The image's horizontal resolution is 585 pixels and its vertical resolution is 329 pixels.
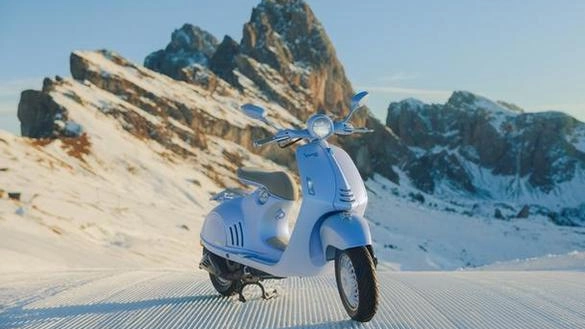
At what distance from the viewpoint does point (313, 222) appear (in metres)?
5.20

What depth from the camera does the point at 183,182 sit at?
1998 inches

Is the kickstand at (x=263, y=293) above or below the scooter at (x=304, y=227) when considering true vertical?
below

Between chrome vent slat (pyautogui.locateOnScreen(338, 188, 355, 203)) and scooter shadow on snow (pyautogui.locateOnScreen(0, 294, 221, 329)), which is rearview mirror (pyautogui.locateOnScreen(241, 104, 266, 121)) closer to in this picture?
chrome vent slat (pyautogui.locateOnScreen(338, 188, 355, 203))

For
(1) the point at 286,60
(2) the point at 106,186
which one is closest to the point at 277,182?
(2) the point at 106,186

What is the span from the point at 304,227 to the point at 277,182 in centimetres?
89

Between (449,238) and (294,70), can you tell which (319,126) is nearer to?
(449,238)

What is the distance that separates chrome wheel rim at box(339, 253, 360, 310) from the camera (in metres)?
4.91

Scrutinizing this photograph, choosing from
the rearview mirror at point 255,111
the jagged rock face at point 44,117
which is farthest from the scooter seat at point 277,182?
the jagged rock face at point 44,117

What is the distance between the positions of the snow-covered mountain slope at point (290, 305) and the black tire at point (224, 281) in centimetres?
10

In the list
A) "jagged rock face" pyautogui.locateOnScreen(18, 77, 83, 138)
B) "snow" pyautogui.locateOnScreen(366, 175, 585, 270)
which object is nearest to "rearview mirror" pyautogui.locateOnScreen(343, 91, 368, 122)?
"snow" pyautogui.locateOnScreen(366, 175, 585, 270)

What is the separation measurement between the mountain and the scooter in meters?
6.90

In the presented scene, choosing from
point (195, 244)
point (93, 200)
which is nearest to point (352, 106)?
point (195, 244)

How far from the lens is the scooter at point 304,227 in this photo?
16.0 feet

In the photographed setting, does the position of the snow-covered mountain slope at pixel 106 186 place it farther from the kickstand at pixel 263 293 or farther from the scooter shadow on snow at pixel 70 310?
the kickstand at pixel 263 293
